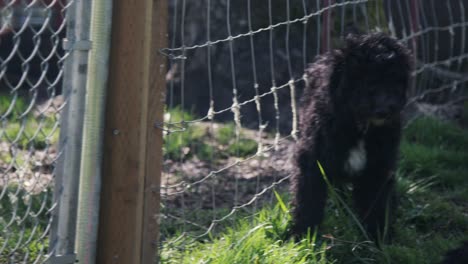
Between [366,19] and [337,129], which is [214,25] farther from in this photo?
[337,129]

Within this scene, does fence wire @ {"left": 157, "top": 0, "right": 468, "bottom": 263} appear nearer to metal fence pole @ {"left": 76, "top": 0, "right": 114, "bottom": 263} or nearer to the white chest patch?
the white chest patch

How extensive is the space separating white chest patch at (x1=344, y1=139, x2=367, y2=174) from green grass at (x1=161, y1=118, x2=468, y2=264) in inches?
6.2

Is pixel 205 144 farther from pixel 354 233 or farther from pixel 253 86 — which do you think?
pixel 354 233

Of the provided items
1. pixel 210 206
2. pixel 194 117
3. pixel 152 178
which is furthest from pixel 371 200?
pixel 194 117

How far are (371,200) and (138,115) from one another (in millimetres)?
1680

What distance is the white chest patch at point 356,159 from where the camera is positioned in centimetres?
396

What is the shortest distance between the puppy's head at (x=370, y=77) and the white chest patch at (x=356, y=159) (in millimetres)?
149

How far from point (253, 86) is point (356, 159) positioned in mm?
2238

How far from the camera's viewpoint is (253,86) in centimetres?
613

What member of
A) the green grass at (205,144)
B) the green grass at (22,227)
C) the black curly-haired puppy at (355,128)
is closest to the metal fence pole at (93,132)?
the green grass at (22,227)

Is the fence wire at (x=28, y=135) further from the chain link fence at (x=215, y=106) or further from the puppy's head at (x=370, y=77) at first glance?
the puppy's head at (x=370, y=77)

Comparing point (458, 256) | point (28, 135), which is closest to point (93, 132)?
point (458, 256)

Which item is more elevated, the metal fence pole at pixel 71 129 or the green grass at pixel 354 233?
the metal fence pole at pixel 71 129

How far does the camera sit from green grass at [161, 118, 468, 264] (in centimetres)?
364
